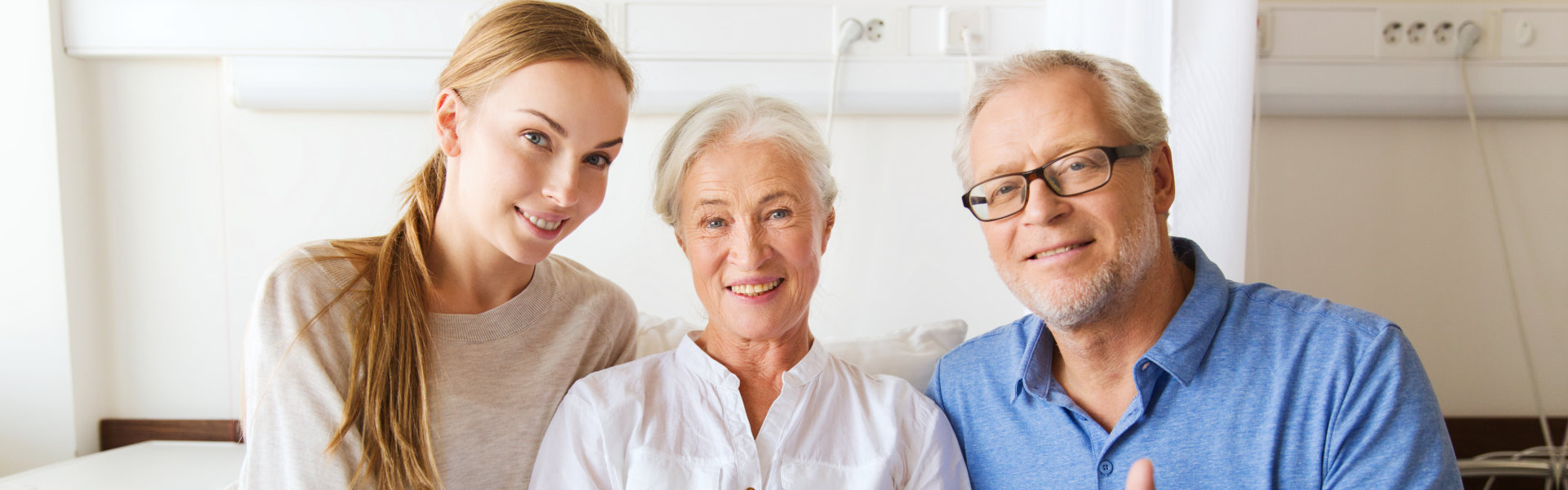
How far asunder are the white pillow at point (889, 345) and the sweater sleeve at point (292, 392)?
55cm

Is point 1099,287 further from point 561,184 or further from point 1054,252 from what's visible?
point 561,184

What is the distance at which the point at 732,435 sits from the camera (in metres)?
1.20

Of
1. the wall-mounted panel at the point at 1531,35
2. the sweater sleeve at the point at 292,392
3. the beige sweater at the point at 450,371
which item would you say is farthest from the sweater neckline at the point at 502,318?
the wall-mounted panel at the point at 1531,35

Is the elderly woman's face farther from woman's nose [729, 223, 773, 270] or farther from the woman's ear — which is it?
the woman's ear

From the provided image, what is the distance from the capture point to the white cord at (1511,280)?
1.91 m

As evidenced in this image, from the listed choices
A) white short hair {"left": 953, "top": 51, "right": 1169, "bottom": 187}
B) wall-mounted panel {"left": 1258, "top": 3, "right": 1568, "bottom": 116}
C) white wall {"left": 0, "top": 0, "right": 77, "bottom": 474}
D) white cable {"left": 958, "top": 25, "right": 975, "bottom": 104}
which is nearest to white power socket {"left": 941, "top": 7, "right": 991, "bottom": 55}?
white cable {"left": 958, "top": 25, "right": 975, "bottom": 104}

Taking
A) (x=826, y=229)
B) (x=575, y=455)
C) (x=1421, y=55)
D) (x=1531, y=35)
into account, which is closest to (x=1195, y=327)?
A: (x=826, y=229)

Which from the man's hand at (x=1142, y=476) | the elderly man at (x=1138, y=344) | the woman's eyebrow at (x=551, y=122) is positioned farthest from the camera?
the woman's eyebrow at (x=551, y=122)

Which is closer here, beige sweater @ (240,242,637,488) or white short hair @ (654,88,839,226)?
beige sweater @ (240,242,637,488)

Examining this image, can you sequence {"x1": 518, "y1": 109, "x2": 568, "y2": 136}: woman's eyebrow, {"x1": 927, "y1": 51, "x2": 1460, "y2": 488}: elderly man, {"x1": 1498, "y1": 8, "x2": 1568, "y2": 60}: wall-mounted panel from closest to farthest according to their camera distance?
{"x1": 927, "y1": 51, "x2": 1460, "y2": 488}: elderly man → {"x1": 518, "y1": 109, "x2": 568, "y2": 136}: woman's eyebrow → {"x1": 1498, "y1": 8, "x2": 1568, "y2": 60}: wall-mounted panel

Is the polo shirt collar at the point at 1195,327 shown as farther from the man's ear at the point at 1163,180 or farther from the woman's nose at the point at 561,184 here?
the woman's nose at the point at 561,184

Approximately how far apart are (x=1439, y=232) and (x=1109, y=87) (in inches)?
55.9

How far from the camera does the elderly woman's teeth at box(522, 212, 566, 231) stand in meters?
1.19

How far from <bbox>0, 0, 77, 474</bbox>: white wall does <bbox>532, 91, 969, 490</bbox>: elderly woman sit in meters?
1.43
